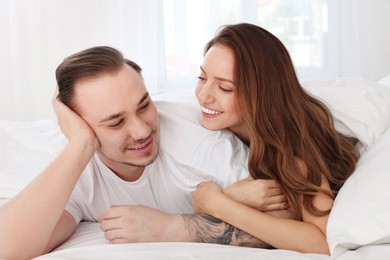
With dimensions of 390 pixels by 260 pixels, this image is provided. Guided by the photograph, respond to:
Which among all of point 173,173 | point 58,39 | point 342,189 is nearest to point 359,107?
point 342,189

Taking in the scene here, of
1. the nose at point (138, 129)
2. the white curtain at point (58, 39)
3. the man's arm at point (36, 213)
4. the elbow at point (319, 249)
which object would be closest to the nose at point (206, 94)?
the nose at point (138, 129)

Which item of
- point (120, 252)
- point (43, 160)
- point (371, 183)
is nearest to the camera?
point (120, 252)

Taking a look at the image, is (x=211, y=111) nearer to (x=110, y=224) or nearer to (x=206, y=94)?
(x=206, y=94)

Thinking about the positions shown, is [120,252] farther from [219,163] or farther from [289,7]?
[289,7]

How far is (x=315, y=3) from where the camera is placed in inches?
143

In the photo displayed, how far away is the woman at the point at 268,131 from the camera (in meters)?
1.65

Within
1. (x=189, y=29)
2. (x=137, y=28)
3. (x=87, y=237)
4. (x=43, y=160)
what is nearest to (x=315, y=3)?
(x=189, y=29)

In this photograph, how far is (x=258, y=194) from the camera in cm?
169

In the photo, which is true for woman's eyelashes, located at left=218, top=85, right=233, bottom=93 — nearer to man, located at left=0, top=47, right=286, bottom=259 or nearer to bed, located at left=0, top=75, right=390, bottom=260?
man, located at left=0, top=47, right=286, bottom=259

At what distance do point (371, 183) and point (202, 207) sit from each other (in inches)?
17.3

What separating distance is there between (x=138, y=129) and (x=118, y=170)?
225 mm

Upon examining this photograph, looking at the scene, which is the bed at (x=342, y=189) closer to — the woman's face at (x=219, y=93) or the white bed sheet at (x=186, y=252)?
the white bed sheet at (x=186, y=252)

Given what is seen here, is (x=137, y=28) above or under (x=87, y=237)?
above

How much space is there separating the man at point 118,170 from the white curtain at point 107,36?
184 cm
